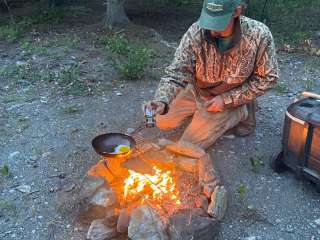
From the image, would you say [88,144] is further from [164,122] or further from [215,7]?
[215,7]

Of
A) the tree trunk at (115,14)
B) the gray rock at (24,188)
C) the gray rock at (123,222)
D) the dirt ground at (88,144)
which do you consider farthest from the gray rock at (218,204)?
the tree trunk at (115,14)

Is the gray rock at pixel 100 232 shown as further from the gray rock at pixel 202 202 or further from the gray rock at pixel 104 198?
the gray rock at pixel 202 202

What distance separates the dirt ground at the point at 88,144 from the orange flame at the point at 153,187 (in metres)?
0.43

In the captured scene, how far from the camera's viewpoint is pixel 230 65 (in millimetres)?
3982

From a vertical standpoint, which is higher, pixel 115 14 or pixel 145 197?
pixel 115 14

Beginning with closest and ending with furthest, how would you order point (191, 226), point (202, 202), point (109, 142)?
point (191, 226) → point (202, 202) → point (109, 142)

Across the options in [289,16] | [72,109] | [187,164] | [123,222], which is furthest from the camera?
[289,16]

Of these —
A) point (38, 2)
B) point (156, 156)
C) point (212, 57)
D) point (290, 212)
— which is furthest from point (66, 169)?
point (38, 2)

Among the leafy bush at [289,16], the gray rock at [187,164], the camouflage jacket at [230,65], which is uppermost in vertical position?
the camouflage jacket at [230,65]

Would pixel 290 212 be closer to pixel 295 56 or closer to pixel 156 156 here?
pixel 156 156

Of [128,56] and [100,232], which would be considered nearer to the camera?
[100,232]

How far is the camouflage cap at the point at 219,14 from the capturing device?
3.46 metres

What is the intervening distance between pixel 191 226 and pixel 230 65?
1.52 m

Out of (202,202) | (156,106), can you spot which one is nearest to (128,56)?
(156,106)
